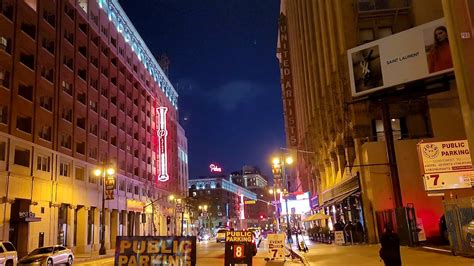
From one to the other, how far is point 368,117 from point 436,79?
20.4 ft

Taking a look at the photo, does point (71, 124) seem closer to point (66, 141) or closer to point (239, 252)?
point (66, 141)

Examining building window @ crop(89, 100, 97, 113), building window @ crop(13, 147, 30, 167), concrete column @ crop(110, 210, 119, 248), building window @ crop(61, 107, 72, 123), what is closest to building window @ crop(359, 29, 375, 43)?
building window @ crop(13, 147, 30, 167)

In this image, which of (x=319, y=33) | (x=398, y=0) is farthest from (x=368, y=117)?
(x=319, y=33)

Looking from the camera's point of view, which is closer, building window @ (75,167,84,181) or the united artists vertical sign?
building window @ (75,167,84,181)

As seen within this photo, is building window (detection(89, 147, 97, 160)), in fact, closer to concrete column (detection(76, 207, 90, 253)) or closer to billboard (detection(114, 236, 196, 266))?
concrete column (detection(76, 207, 90, 253))

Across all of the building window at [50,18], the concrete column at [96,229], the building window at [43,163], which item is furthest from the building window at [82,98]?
the concrete column at [96,229]

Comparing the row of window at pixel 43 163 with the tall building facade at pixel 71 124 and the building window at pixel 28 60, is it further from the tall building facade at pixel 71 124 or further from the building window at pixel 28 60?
the building window at pixel 28 60

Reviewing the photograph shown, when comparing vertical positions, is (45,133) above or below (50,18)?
below

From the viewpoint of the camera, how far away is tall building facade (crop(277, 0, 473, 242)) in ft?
Answer: 106

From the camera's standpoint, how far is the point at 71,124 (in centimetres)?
5441

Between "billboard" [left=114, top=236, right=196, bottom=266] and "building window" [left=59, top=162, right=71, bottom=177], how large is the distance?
45.7 metres

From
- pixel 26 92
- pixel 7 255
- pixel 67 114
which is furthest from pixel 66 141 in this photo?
pixel 7 255

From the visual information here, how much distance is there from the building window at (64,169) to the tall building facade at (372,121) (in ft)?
91.4

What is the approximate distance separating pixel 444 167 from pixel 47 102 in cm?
3894
